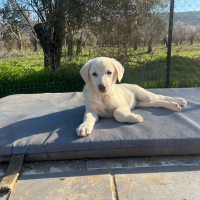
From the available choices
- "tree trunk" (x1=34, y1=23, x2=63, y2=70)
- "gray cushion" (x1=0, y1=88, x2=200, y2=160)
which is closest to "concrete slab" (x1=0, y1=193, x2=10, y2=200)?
"gray cushion" (x1=0, y1=88, x2=200, y2=160)

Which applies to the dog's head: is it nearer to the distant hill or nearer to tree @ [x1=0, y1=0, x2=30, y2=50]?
the distant hill

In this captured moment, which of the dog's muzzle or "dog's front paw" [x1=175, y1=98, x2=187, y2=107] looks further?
"dog's front paw" [x1=175, y1=98, x2=187, y2=107]

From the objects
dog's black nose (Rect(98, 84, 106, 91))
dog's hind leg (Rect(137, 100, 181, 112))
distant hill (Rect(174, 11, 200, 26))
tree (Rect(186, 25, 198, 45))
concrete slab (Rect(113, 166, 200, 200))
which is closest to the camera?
concrete slab (Rect(113, 166, 200, 200))

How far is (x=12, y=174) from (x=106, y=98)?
1311mm

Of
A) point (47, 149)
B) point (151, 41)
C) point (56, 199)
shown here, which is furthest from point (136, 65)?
point (56, 199)

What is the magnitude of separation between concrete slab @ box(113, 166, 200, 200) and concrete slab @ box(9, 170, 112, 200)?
126 millimetres

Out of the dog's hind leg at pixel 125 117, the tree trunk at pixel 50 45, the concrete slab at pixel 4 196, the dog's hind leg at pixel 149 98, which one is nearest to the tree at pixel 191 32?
the dog's hind leg at pixel 149 98

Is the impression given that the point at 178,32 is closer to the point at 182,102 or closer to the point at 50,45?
the point at 182,102

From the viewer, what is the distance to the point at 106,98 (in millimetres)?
2494

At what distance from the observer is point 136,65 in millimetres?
4977

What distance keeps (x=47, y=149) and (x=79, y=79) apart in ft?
10.9

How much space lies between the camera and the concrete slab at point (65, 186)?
4.91 feet

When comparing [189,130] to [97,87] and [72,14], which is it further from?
[72,14]

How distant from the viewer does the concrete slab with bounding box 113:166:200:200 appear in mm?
1459
